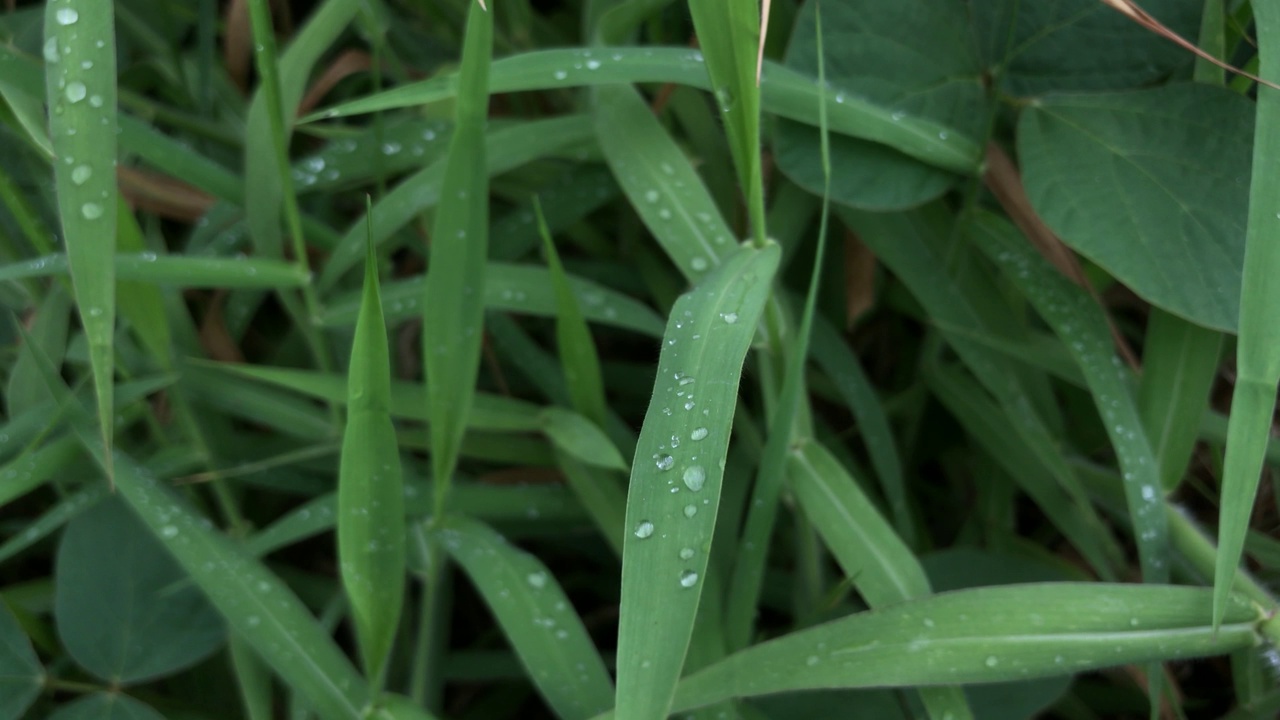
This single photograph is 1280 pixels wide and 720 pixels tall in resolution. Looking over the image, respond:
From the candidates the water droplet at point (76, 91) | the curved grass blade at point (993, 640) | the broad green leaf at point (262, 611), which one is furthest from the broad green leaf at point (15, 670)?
the curved grass blade at point (993, 640)

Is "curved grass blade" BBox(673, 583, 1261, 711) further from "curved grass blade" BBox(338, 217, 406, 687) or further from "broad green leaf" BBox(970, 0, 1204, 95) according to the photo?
"broad green leaf" BBox(970, 0, 1204, 95)

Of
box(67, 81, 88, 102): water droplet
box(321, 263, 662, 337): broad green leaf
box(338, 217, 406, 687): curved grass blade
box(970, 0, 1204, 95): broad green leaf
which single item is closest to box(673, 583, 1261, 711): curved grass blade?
box(338, 217, 406, 687): curved grass blade

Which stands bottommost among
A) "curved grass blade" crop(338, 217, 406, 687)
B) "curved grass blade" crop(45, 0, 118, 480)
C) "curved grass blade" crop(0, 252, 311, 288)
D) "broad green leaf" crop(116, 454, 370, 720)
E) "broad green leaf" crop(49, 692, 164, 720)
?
"broad green leaf" crop(49, 692, 164, 720)

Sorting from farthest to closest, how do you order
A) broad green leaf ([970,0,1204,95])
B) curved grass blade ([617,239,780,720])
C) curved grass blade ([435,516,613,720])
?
broad green leaf ([970,0,1204,95]) < curved grass blade ([435,516,613,720]) < curved grass blade ([617,239,780,720])

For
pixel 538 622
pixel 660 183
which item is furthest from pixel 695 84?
pixel 538 622

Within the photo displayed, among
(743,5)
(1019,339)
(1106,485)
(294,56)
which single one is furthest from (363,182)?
(1106,485)

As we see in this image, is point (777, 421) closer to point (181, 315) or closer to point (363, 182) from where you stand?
point (363, 182)

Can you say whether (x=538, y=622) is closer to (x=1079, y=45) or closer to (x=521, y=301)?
(x=521, y=301)
